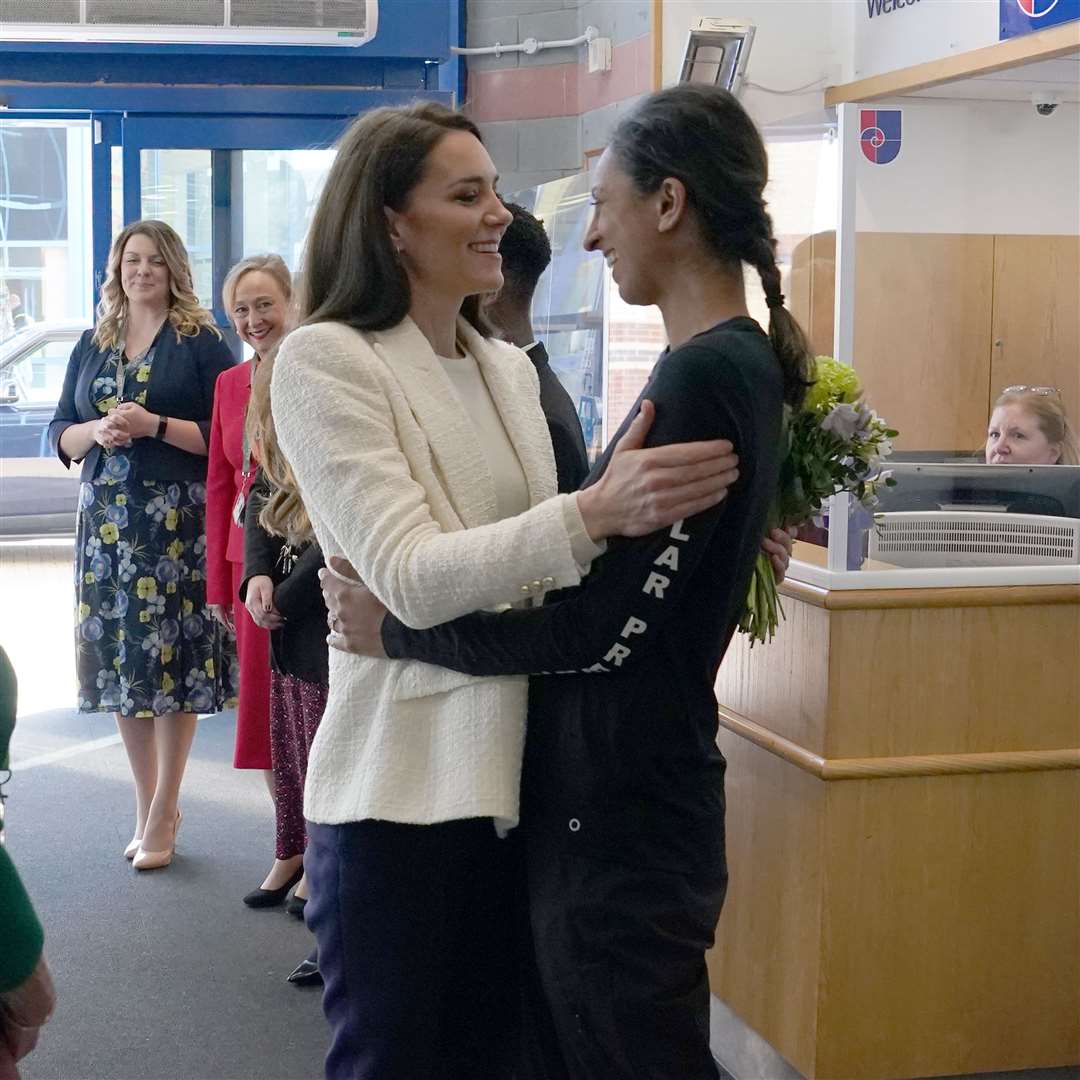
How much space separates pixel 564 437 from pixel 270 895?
212 centimetres

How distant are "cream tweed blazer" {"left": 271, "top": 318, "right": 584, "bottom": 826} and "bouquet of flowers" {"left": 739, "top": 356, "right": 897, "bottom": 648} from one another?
39 centimetres

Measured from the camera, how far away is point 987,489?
9.80 feet

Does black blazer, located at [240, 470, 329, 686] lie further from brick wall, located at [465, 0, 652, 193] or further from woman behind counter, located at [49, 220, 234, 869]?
brick wall, located at [465, 0, 652, 193]

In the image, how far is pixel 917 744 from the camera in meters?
2.65

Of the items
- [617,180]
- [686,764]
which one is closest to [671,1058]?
[686,764]

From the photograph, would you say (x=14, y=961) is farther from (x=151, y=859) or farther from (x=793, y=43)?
(x=793, y=43)

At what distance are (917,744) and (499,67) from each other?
200 inches

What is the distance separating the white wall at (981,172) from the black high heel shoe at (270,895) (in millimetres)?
3601

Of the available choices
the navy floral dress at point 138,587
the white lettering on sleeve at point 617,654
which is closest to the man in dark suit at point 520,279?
the white lettering on sleeve at point 617,654

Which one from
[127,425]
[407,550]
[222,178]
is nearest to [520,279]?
[407,550]

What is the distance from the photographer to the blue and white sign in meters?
4.22

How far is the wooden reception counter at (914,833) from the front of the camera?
103 inches

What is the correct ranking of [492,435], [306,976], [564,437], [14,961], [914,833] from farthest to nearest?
[306,976] < [914,833] < [564,437] < [492,435] < [14,961]

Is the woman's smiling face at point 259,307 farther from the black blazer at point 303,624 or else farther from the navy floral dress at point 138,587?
the black blazer at point 303,624
